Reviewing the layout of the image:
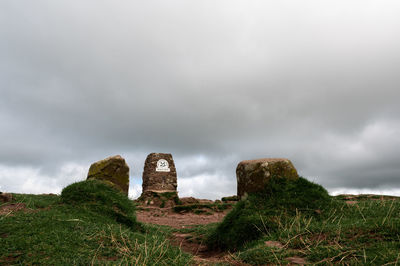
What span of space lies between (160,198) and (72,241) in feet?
48.7

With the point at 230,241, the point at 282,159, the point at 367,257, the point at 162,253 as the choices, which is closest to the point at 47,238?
the point at 162,253

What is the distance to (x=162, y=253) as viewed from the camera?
5.17 m

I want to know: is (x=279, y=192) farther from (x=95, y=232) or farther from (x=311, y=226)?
(x=95, y=232)

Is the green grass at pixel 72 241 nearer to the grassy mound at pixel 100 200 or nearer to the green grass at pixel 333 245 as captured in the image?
the grassy mound at pixel 100 200

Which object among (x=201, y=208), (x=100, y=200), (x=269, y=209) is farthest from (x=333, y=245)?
(x=201, y=208)

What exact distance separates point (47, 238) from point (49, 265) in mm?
986

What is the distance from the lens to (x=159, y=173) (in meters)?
21.2

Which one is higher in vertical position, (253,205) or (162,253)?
(253,205)

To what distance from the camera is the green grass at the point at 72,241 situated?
457 centimetres

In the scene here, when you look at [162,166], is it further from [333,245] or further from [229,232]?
[333,245]

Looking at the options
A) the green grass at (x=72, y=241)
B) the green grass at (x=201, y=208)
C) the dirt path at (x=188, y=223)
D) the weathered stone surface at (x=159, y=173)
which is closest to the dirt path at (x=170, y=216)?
the dirt path at (x=188, y=223)

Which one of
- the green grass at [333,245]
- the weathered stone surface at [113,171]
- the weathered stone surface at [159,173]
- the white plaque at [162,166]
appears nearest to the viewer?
the green grass at [333,245]

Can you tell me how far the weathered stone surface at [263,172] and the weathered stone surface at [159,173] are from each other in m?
12.4

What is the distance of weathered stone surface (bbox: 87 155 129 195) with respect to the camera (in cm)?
1477
